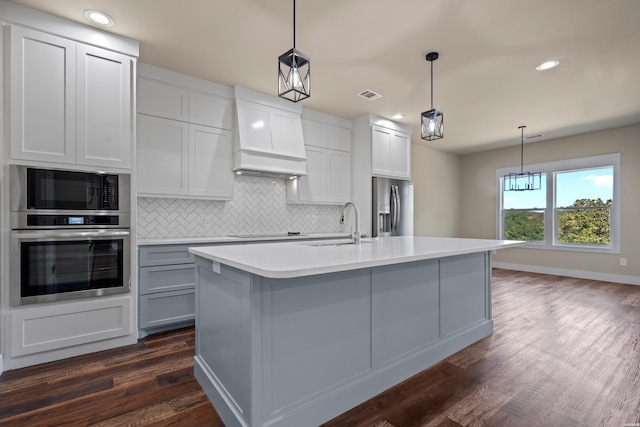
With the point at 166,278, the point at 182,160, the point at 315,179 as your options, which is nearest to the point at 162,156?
the point at 182,160

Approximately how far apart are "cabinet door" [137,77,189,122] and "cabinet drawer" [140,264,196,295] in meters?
1.61

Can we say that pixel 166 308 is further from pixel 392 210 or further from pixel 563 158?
pixel 563 158

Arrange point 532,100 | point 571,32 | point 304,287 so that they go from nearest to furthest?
point 304,287 → point 571,32 → point 532,100

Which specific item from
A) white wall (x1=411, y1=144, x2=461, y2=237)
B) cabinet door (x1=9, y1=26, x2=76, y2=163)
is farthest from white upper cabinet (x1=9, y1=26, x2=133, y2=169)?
white wall (x1=411, y1=144, x2=461, y2=237)

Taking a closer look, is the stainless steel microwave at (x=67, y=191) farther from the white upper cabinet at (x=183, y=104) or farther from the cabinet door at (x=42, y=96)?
the white upper cabinet at (x=183, y=104)

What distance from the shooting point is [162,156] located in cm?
323

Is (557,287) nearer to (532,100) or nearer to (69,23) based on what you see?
(532,100)

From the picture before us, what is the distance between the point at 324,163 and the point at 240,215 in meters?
1.48

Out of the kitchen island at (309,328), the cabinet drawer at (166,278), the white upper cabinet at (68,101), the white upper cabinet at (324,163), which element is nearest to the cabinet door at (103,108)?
the white upper cabinet at (68,101)

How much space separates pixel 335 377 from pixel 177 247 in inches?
79.2

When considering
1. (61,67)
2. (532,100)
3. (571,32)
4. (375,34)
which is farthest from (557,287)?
(61,67)

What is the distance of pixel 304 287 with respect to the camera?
160 cm

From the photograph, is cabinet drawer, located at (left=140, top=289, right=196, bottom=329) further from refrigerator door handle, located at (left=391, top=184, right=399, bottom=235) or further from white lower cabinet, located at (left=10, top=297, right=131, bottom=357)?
refrigerator door handle, located at (left=391, top=184, right=399, bottom=235)

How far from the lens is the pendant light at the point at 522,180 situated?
581 cm
